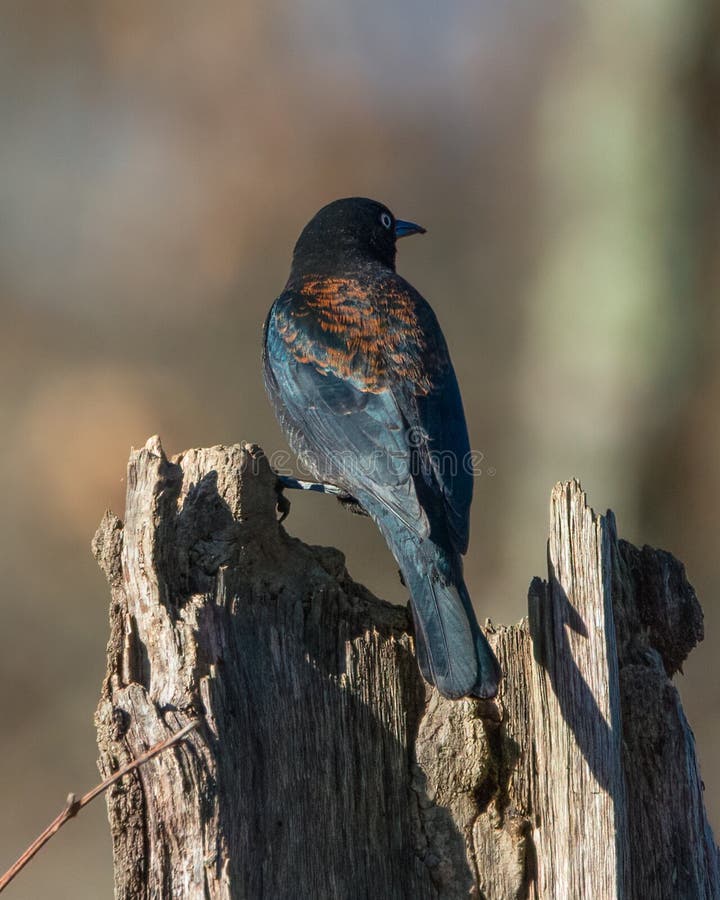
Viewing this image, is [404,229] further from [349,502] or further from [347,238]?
[349,502]

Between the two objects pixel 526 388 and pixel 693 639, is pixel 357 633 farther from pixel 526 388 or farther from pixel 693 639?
pixel 526 388

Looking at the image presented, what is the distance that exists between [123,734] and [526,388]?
18.0ft

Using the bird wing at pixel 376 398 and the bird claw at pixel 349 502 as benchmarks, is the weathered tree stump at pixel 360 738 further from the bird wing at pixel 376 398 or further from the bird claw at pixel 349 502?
the bird claw at pixel 349 502

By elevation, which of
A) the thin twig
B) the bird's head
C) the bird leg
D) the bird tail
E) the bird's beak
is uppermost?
the bird's beak

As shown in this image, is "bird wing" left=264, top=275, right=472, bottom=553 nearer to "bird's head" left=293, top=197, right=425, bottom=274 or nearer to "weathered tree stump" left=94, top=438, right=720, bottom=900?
"bird's head" left=293, top=197, right=425, bottom=274

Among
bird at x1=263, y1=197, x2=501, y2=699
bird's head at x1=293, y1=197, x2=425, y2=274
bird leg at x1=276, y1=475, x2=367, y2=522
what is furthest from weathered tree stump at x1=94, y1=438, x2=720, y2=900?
bird's head at x1=293, y1=197, x2=425, y2=274

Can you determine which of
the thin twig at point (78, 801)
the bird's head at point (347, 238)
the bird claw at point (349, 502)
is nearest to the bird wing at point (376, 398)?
the bird claw at point (349, 502)

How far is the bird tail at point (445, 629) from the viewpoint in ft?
9.73

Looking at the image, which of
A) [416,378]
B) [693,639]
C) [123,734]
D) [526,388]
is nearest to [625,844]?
[693,639]

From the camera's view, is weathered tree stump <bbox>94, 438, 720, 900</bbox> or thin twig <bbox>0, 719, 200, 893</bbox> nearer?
thin twig <bbox>0, 719, 200, 893</bbox>

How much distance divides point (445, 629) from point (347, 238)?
3.21 m

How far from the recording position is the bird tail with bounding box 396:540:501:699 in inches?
117

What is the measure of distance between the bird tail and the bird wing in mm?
136

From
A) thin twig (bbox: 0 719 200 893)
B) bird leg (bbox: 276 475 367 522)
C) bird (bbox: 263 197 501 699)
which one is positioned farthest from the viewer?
bird leg (bbox: 276 475 367 522)
